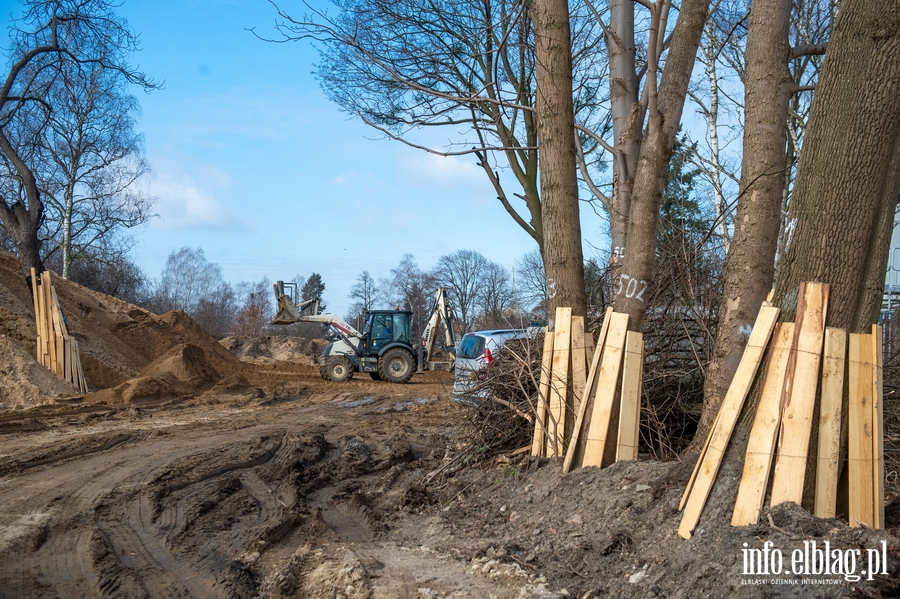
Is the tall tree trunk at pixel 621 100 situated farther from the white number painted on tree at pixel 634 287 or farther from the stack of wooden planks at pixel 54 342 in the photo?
the stack of wooden planks at pixel 54 342

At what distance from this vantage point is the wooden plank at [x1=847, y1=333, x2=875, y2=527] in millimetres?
3666

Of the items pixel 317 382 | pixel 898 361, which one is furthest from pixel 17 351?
pixel 898 361

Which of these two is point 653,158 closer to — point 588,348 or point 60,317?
point 588,348

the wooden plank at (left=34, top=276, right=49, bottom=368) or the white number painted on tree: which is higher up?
the white number painted on tree

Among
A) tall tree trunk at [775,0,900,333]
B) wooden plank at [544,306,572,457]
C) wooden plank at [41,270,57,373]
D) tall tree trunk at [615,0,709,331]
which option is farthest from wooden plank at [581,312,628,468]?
wooden plank at [41,270,57,373]

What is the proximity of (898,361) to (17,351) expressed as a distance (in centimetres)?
1578

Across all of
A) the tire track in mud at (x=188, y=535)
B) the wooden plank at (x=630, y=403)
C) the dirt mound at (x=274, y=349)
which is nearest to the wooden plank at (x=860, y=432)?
the wooden plank at (x=630, y=403)

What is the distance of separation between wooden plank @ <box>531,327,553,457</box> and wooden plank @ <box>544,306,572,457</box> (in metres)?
0.05

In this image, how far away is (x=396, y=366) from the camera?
74.2ft

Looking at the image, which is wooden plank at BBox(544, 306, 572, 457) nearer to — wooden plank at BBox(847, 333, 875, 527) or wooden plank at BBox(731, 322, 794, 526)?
wooden plank at BBox(731, 322, 794, 526)

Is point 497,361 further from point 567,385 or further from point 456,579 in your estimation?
point 456,579

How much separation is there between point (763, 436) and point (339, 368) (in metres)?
20.3

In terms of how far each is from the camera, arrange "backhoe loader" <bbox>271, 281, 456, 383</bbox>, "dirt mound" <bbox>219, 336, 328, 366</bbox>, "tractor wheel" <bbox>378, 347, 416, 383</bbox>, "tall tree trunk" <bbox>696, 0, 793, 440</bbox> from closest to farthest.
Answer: "tall tree trunk" <bbox>696, 0, 793, 440</bbox> < "tractor wheel" <bbox>378, 347, 416, 383</bbox> < "backhoe loader" <bbox>271, 281, 456, 383</bbox> < "dirt mound" <bbox>219, 336, 328, 366</bbox>

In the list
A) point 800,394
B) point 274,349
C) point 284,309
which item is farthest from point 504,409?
point 274,349
